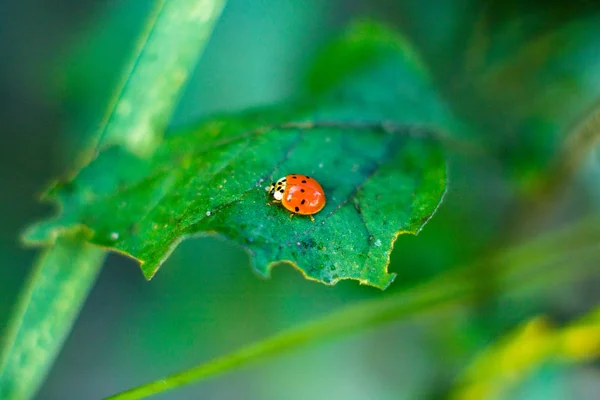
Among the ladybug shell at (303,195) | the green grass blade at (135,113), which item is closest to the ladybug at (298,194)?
the ladybug shell at (303,195)

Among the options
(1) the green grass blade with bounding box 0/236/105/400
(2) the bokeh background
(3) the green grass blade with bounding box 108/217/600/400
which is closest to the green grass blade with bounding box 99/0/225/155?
(1) the green grass blade with bounding box 0/236/105/400

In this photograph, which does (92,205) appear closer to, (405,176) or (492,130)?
(405,176)

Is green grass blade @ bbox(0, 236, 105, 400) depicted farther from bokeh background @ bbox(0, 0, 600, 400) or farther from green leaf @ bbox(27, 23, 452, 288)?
bokeh background @ bbox(0, 0, 600, 400)

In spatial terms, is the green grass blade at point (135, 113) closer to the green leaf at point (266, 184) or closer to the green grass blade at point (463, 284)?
the green leaf at point (266, 184)

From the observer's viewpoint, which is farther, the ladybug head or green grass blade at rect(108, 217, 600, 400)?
green grass blade at rect(108, 217, 600, 400)

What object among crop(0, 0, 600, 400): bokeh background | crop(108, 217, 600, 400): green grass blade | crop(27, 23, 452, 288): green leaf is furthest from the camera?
crop(0, 0, 600, 400): bokeh background

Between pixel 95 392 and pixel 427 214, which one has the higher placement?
pixel 427 214

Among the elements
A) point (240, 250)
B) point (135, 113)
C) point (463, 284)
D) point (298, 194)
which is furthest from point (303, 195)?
point (240, 250)

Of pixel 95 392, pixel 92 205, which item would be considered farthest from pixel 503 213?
pixel 95 392
